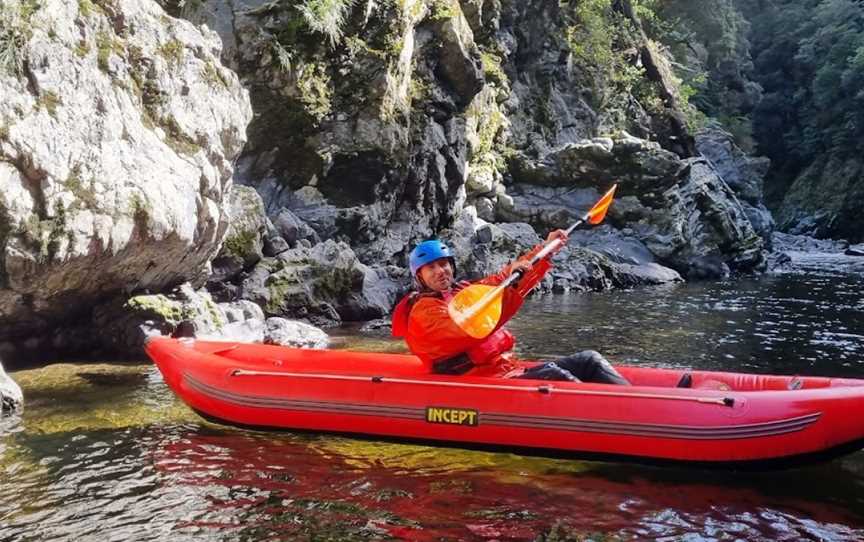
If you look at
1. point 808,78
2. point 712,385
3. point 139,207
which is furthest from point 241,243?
point 808,78

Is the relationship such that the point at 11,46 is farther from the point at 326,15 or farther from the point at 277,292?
the point at 326,15

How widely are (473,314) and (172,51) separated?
219 inches

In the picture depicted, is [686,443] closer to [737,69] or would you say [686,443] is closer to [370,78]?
[370,78]

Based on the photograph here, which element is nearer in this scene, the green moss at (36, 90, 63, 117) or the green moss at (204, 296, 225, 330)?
the green moss at (36, 90, 63, 117)

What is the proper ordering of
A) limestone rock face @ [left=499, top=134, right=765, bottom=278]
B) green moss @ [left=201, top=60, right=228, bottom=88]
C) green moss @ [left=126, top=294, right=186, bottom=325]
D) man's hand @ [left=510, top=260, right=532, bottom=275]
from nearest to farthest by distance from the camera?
man's hand @ [left=510, top=260, right=532, bottom=275]
green moss @ [left=126, top=294, right=186, bottom=325]
green moss @ [left=201, top=60, right=228, bottom=88]
limestone rock face @ [left=499, top=134, right=765, bottom=278]

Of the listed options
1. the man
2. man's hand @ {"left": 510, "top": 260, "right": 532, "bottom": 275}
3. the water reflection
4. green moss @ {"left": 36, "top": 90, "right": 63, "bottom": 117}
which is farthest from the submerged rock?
man's hand @ {"left": 510, "top": 260, "right": 532, "bottom": 275}

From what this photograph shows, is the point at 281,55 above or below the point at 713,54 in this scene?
below

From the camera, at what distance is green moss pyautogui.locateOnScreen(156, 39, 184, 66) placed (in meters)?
8.44

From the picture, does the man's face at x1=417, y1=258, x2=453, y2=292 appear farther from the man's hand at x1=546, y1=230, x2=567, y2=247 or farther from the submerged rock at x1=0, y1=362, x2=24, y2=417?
the submerged rock at x1=0, y1=362, x2=24, y2=417

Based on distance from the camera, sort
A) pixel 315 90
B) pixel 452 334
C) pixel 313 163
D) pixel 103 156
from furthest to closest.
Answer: pixel 313 163
pixel 315 90
pixel 103 156
pixel 452 334

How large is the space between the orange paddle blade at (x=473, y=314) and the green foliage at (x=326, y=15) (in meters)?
9.71

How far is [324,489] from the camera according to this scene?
436 centimetres

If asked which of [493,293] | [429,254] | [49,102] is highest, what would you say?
[49,102]

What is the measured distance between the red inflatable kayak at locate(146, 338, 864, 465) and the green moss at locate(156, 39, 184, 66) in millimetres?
3897
